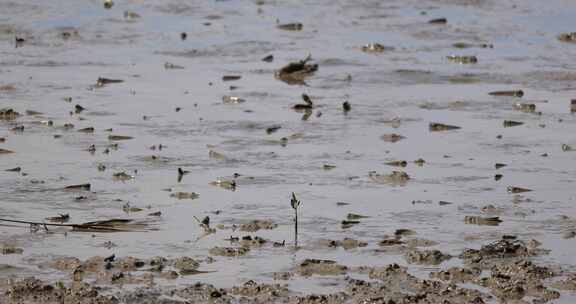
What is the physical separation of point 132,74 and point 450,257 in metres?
6.18

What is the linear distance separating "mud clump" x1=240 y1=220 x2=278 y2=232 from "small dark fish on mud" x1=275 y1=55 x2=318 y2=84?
4999mm

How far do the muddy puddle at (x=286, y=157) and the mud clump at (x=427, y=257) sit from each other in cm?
1

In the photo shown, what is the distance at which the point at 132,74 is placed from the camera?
13617mm

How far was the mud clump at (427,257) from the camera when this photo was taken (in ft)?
26.0

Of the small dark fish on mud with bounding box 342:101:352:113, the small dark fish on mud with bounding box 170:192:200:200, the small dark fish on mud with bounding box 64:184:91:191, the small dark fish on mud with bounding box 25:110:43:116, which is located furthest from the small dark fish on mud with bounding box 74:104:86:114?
the small dark fish on mud with bounding box 170:192:200:200

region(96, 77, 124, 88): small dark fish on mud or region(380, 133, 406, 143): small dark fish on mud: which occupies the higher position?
region(96, 77, 124, 88): small dark fish on mud

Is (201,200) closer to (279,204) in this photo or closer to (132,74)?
(279,204)

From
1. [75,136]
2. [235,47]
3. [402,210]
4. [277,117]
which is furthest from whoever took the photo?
[235,47]

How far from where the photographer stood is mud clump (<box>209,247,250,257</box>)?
799 cm

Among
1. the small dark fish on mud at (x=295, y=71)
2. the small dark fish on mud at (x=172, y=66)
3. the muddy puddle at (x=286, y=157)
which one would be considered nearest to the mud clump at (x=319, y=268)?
the muddy puddle at (x=286, y=157)

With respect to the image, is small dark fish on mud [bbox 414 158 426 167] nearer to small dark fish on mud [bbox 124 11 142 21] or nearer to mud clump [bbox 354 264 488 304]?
mud clump [bbox 354 264 488 304]

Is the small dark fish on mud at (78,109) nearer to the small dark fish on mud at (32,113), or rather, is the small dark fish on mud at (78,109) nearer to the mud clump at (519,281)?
the small dark fish on mud at (32,113)

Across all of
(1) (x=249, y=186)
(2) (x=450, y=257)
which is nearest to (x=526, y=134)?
(1) (x=249, y=186)

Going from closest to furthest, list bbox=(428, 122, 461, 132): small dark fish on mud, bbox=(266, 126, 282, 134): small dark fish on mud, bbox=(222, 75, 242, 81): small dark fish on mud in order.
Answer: bbox=(266, 126, 282, 134): small dark fish on mud → bbox=(428, 122, 461, 132): small dark fish on mud → bbox=(222, 75, 242, 81): small dark fish on mud
